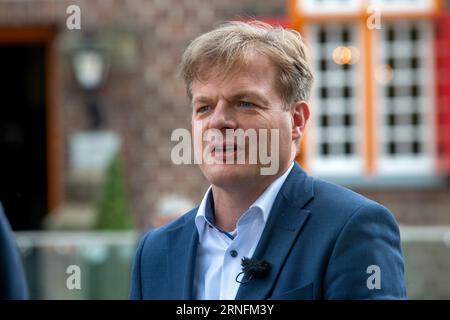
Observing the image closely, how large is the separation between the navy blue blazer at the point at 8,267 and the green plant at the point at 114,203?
5.06m

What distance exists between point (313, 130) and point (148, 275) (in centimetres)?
710

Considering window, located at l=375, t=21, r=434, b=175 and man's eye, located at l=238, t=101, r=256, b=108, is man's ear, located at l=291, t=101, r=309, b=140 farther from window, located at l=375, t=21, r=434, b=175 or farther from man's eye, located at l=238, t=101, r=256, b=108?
window, located at l=375, t=21, r=434, b=175

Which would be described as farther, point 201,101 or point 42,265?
point 42,265

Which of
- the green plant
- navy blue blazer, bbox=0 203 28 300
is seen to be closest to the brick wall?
the green plant

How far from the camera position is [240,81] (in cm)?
172

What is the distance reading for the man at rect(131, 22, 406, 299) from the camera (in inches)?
66.1

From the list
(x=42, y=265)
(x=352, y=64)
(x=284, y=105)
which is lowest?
(x=42, y=265)

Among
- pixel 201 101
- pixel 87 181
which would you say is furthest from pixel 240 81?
pixel 87 181

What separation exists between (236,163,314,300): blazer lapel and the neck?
0.13 ft

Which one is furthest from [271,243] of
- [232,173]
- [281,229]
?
[232,173]

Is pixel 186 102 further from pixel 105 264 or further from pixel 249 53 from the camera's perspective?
pixel 249 53
